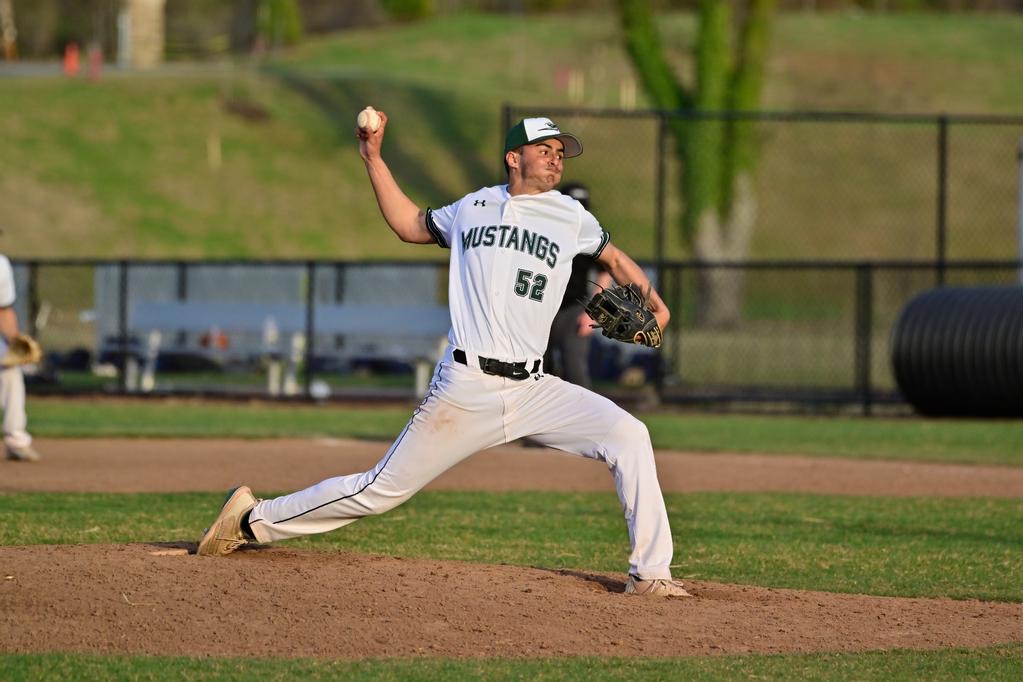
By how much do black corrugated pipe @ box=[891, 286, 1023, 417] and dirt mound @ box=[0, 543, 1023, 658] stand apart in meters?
10.2

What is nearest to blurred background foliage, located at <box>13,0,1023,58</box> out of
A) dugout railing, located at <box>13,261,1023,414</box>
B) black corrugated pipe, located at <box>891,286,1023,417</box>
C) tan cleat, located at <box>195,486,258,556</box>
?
dugout railing, located at <box>13,261,1023,414</box>

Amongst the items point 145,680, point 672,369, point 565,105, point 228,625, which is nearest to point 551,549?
point 228,625

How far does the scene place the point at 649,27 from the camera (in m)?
33.7

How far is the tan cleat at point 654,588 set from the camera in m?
6.69

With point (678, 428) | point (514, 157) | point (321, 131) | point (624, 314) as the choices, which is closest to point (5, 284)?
point (514, 157)

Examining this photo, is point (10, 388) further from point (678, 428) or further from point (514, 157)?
point (678, 428)

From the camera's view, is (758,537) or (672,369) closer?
(758,537)

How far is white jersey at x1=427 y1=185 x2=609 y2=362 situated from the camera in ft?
21.4

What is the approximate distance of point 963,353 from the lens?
16891mm

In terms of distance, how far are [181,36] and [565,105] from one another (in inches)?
1124

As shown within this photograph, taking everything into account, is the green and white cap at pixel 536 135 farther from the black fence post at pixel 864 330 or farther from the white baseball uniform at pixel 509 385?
the black fence post at pixel 864 330

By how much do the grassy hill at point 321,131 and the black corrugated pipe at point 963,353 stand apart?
2469 cm

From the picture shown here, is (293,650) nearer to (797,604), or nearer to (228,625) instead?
(228,625)

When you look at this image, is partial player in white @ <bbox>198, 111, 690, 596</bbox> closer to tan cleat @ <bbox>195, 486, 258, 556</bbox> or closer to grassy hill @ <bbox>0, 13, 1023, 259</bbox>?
tan cleat @ <bbox>195, 486, 258, 556</bbox>
